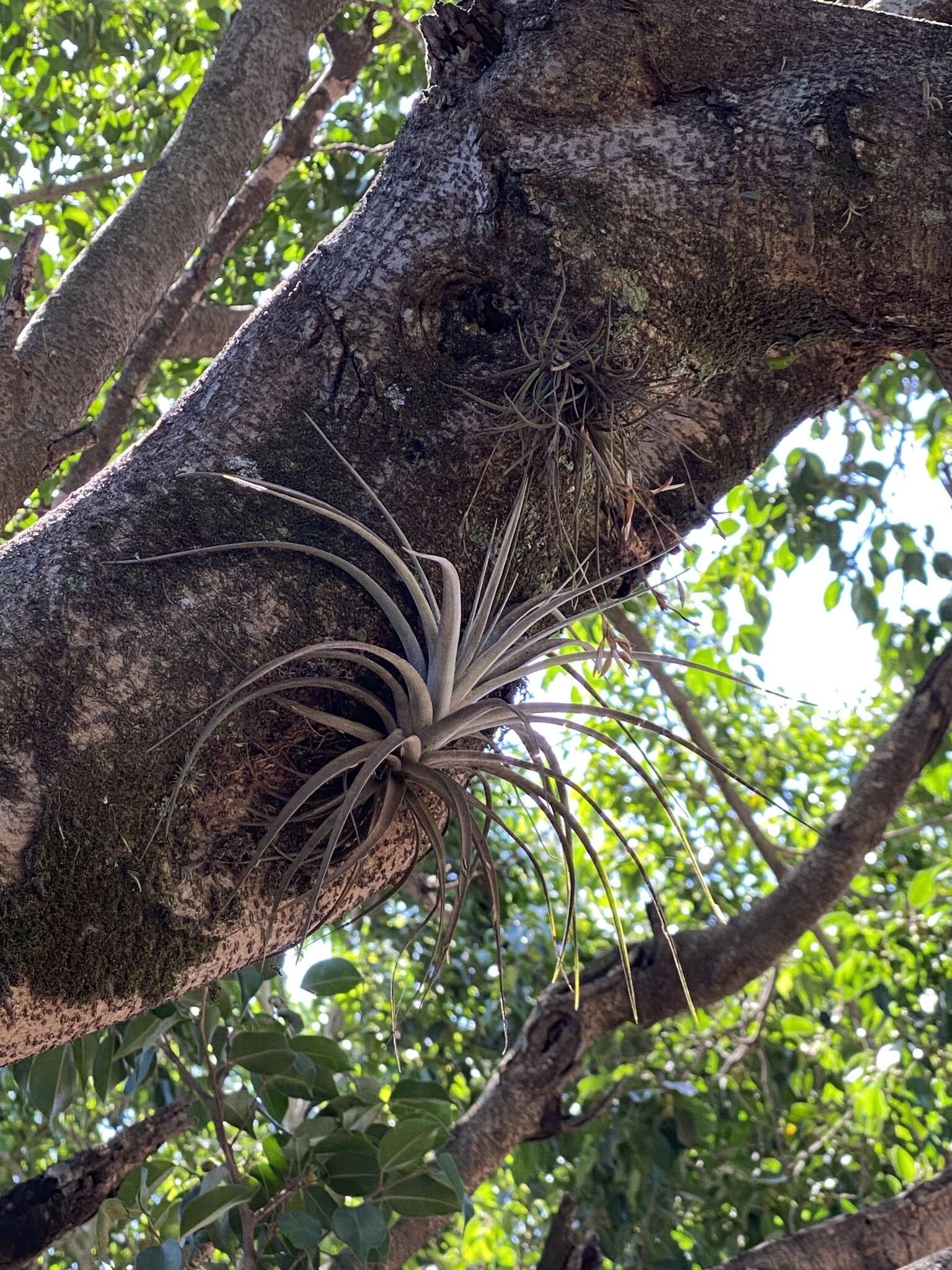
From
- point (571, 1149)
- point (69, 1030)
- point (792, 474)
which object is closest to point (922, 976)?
point (571, 1149)

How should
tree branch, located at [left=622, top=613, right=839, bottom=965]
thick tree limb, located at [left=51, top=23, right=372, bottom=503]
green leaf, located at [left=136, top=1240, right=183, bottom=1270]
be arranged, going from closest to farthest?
green leaf, located at [left=136, top=1240, right=183, bottom=1270] → thick tree limb, located at [left=51, top=23, right=372, bottom=503] → tree branch, located at [left=622, top=613, right=839, bottom=965]

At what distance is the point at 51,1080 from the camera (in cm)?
175

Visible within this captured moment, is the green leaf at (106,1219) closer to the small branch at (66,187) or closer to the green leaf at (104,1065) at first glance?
the green leaf at (104,1065)

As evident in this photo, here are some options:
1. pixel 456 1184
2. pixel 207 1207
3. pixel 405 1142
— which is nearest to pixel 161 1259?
pixel 207 1207

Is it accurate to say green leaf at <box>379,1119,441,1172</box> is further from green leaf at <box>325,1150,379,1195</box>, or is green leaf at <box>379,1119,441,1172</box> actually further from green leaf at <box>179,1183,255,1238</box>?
green leaf at <box>179,1183,255,1238</box>

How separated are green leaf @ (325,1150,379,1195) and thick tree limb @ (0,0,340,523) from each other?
3.44 ft

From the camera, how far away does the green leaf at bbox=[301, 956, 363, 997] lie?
1.86 metres

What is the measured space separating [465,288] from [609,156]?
219mm

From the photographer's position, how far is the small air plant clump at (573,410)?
115 cm

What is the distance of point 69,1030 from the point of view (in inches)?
36.5

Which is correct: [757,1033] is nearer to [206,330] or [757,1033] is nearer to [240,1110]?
[240,1110]

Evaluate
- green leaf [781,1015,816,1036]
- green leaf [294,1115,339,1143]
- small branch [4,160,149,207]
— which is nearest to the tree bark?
small branch [4,160,149,207]

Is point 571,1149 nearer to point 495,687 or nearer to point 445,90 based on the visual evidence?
point 495,687

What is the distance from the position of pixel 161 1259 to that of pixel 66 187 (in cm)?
300
